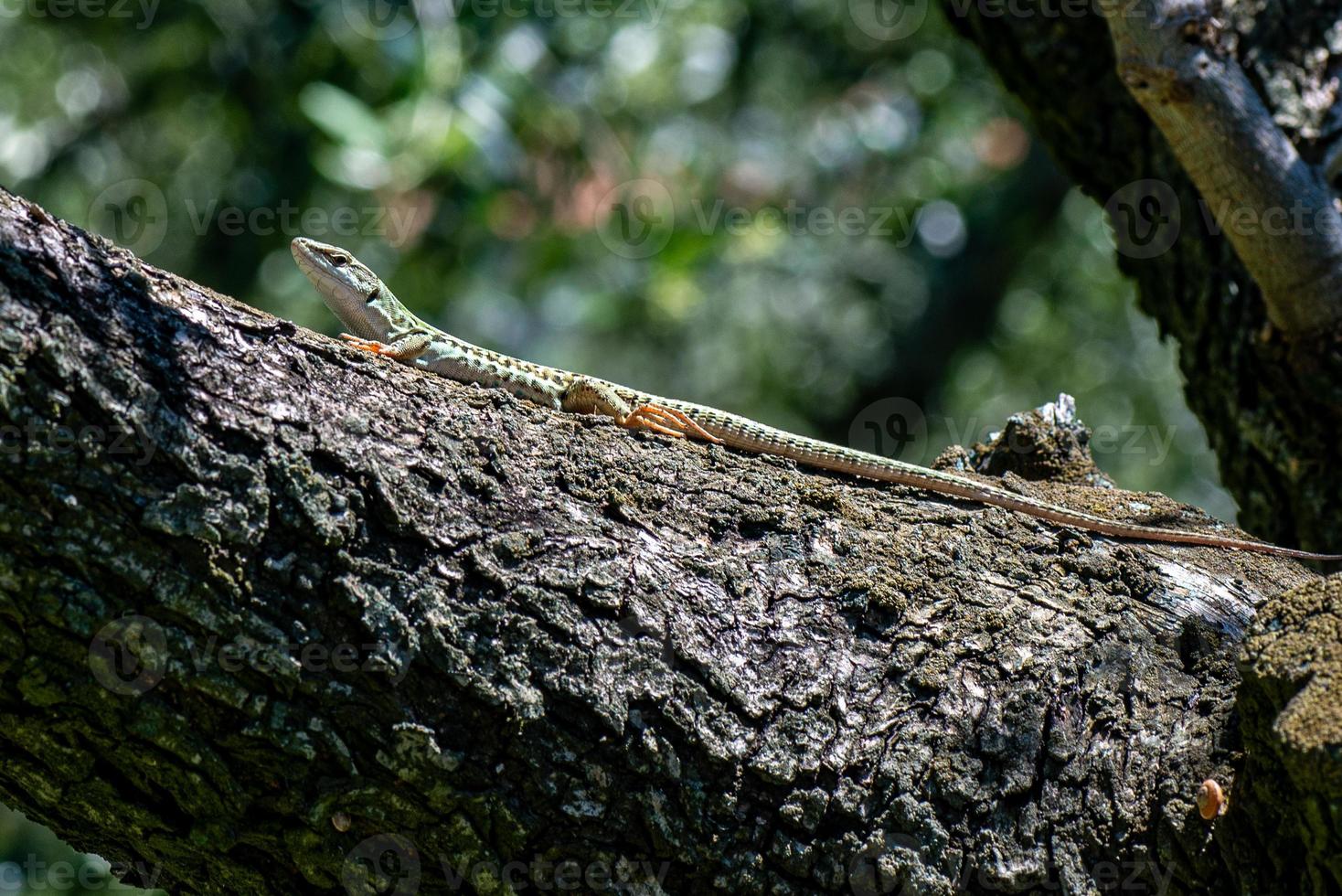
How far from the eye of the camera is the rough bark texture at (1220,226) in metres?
4.93

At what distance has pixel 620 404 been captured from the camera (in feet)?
15.0

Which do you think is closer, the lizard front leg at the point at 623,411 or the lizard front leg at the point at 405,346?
the lizard front leg at the point at 623,411

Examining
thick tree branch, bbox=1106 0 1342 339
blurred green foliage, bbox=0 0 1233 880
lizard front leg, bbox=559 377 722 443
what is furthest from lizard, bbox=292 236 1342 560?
blurred green foliage, bbox=0 0 1233 880

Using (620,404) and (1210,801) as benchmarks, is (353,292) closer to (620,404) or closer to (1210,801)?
(620,404)

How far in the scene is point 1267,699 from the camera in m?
3.03

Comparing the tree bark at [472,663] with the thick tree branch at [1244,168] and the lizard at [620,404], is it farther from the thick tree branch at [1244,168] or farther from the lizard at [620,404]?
the thick tree branch at [1244,168]

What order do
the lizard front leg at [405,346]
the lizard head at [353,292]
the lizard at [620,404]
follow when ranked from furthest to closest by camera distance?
1. the lizard head at [353,292]
2. the lizard front leg at [405,346]
3. the lizard at [620,404]

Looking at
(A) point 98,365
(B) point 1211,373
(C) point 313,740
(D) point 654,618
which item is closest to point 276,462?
(A) point 98,365

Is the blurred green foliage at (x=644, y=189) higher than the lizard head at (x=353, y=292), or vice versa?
the blurred green foliage at (x=644, y=189)

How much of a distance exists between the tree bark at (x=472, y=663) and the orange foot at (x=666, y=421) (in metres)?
0.86

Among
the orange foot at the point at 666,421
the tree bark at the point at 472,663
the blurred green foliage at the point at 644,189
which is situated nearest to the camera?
the tree bark at the point at 472,663

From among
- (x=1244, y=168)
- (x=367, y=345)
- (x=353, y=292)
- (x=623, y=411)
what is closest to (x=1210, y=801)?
(x=623, y=411)

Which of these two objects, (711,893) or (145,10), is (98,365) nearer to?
(711,893)

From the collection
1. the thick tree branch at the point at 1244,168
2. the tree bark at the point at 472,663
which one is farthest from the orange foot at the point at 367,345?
the thick tree branch at the point at 1244,168
